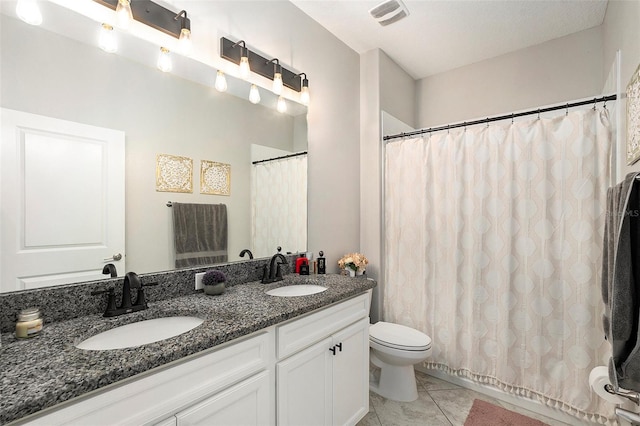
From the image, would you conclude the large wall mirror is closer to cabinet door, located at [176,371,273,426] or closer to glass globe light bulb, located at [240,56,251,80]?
glass globe light bulb, located at [240,56,251,80]

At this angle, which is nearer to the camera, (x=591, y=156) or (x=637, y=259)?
(x=637, y=259)

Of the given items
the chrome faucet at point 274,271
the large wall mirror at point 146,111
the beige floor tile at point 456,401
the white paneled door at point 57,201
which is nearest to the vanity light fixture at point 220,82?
the large wall mirror at point 146,111

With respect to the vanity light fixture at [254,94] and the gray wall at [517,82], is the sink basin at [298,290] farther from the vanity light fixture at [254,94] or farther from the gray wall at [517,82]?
→ the gray wall at [517,82]

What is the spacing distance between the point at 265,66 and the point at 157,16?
633mm

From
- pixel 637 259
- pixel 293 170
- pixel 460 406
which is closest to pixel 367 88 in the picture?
pixel 293 170

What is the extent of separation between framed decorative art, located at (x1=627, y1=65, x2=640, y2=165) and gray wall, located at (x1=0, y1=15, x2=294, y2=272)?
182 centimetres

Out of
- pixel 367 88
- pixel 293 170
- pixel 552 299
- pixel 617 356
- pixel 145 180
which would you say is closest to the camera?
pixel 617 356

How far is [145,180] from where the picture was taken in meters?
1.34

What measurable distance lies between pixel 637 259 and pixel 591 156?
1.12m

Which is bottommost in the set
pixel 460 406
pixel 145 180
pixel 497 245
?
pixel 460 406

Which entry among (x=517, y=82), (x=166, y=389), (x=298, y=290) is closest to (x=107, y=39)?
Answer: (x=166, y=389)

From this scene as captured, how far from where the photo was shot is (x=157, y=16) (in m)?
1.38

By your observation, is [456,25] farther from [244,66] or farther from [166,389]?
[166,389]

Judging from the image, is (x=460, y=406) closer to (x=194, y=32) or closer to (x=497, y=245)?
(x=497, y=245)
